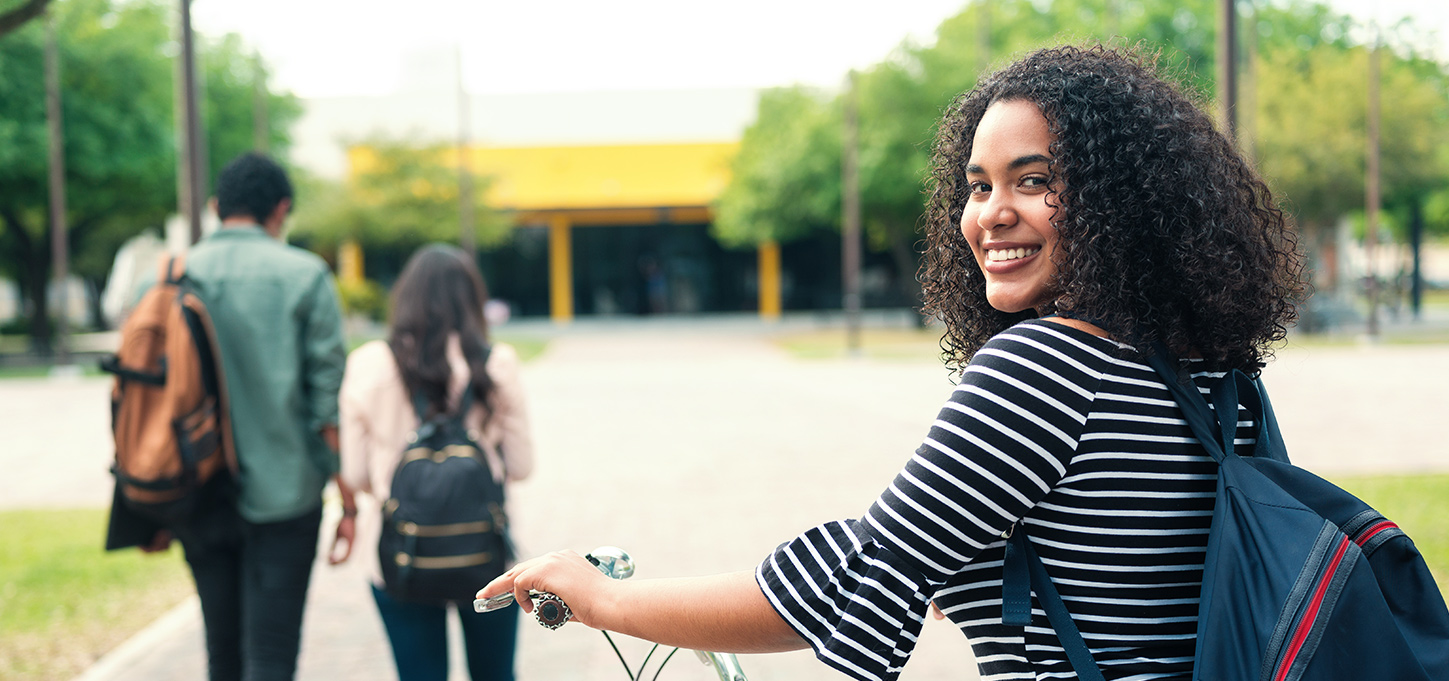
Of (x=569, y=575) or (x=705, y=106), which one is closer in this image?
(x=569, y=575)

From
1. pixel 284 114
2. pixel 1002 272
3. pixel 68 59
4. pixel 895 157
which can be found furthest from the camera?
pixel 284 114

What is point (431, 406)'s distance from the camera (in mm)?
3357

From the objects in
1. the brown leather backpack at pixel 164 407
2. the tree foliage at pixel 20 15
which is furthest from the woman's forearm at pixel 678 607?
the tree foliage at pixel 20 15

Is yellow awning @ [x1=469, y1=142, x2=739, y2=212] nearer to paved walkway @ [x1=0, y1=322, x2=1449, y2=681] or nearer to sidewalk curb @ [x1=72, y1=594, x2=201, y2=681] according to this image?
paved walkway @ [x1=0, y1=322, x2=1449, y2=681]

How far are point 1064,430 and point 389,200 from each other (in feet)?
99.4

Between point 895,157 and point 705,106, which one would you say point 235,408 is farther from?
point 705,106

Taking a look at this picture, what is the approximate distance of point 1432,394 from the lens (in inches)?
531

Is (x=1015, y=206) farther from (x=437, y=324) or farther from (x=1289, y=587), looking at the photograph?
(x=437, y=324)

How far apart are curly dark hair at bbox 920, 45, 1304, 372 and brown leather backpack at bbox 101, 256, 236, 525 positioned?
2.64m

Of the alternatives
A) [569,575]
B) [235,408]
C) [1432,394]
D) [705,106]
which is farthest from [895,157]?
[569,575]

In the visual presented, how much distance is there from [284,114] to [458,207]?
15.7 ft

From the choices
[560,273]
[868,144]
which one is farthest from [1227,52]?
[560,273]

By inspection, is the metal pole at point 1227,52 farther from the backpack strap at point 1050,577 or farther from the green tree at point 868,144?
the green tree at point 868,144

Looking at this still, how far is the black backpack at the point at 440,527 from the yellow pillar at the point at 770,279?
117ft
